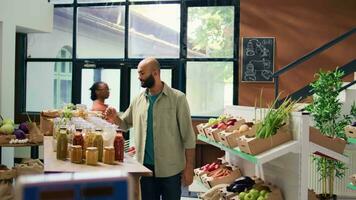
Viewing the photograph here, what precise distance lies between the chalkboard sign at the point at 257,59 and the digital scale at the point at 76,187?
6882 millimetres

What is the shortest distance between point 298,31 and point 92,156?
5.28 m

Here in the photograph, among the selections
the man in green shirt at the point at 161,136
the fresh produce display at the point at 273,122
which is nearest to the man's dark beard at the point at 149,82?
the man in green shirt at the point at 161,136

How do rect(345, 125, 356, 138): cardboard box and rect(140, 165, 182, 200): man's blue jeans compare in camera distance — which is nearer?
rect(140, 165, 182, 200): man's blue jeans

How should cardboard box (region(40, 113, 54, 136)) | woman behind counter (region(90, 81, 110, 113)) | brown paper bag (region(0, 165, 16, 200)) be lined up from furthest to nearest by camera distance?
woman behind counter (region(90, 81, 110, 113)) < brown paper bag (region(0, 165, 16, 200)) < cardboard box (region(40, 113, 54, 136))

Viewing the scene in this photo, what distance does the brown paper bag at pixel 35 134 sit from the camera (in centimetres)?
480

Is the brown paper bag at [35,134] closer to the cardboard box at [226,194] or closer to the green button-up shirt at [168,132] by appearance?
the green button-up shirt at [168,132]

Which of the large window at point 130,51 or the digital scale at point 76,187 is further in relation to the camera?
the large window at point 130,51

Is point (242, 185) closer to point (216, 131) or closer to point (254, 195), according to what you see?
point (254, 195)

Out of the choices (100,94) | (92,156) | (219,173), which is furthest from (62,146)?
(100,94)

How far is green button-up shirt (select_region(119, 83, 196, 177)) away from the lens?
11.6 feet

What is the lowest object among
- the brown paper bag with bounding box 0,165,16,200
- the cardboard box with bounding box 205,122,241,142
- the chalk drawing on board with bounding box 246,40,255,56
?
the brown paper bag with bounding box 0,165,16,200

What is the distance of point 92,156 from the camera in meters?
2.87

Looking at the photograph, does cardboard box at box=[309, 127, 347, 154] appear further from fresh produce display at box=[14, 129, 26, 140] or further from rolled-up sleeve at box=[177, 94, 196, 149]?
fresh produce display at box=[14, 129, 26, 140]

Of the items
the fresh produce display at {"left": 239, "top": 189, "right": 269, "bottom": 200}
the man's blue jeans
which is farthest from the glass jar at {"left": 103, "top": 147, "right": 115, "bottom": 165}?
the fresh produce display at {"left": 239, "top": 189, "right": 269, "bottom": 200}
